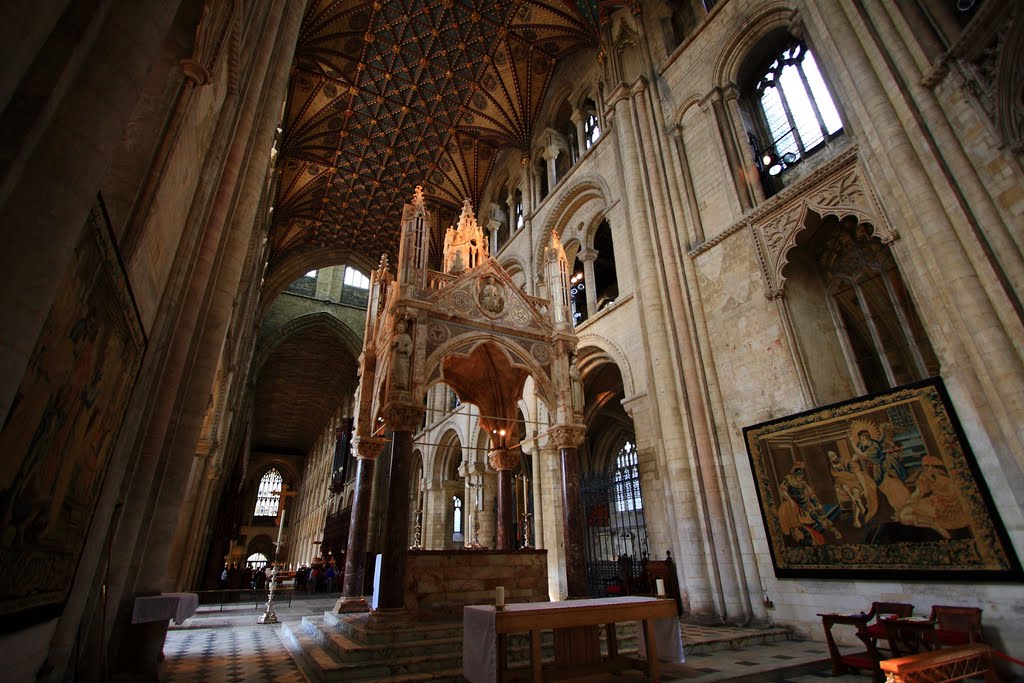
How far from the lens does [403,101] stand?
52.5ft

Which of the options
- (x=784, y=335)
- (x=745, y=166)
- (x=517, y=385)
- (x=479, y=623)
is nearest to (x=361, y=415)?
(x=517, y=385)

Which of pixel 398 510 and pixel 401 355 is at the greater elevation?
pixel 401 355

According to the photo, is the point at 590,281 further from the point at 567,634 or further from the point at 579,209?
the point at 567,634

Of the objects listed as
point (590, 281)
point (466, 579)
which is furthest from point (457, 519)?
point (466, 579)

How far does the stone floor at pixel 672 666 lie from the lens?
455cm

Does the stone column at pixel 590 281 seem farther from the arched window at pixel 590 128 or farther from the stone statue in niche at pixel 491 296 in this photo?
the stone statue in niche at pixel 491 296

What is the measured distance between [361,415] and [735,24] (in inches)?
399

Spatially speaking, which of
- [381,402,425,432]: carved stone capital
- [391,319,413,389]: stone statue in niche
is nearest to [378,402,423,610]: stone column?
[381,402,425,432]: carved stone capital

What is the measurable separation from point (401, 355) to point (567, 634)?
3947mm

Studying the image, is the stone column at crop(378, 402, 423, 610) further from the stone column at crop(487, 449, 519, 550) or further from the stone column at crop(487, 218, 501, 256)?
the stone column at crop(487, 218, 501, 256)

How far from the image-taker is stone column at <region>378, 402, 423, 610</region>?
18.6ft

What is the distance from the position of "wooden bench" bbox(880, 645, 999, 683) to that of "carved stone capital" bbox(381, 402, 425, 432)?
5.15m

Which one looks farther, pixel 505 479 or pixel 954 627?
pixel 505 479

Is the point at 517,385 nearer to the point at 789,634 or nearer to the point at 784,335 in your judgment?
the point at 784,335
